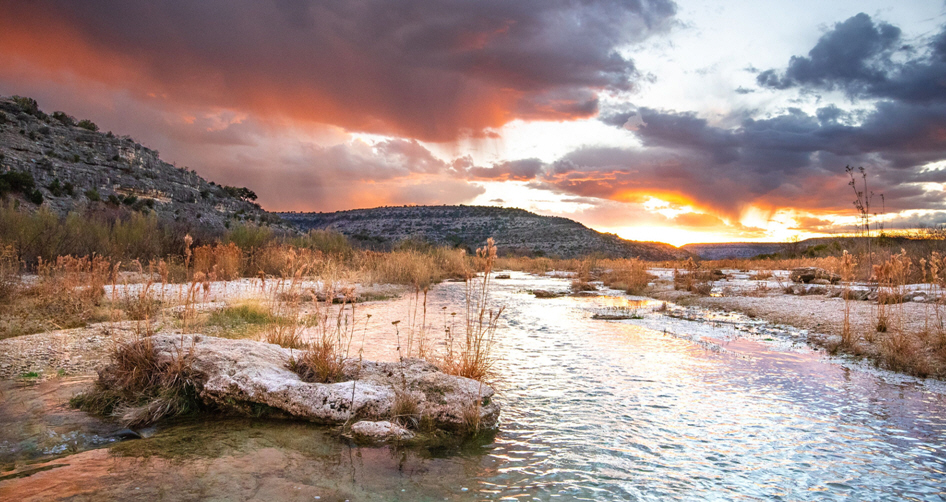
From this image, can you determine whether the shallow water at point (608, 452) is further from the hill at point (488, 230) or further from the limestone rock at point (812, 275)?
the hill at point (488, 230)

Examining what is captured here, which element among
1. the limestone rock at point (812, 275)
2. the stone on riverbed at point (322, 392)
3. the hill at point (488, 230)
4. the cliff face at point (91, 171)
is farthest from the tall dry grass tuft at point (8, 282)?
the hill at point (488, 230)

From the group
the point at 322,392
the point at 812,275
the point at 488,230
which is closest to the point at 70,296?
the point at 322,392

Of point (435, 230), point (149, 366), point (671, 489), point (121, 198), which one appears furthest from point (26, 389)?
point (435, 230)

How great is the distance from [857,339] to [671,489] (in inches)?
254

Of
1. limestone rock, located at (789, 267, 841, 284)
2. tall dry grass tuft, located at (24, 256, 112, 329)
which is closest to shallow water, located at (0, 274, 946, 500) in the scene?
tall dry grass tuft, located at (24, 256, 112, 329)

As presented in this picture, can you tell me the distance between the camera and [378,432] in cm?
427

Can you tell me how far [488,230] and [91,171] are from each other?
4971 cm

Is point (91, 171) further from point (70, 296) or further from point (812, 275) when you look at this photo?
point (812, 275)

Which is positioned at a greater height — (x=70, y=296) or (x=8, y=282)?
(x=8, y=282)

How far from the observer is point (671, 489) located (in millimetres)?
3393

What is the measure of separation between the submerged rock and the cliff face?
29980 millimetres

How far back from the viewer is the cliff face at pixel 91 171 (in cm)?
3284

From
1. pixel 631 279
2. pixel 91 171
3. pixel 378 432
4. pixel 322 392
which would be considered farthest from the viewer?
pixel 91 171

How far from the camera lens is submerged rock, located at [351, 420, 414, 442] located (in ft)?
14.0
